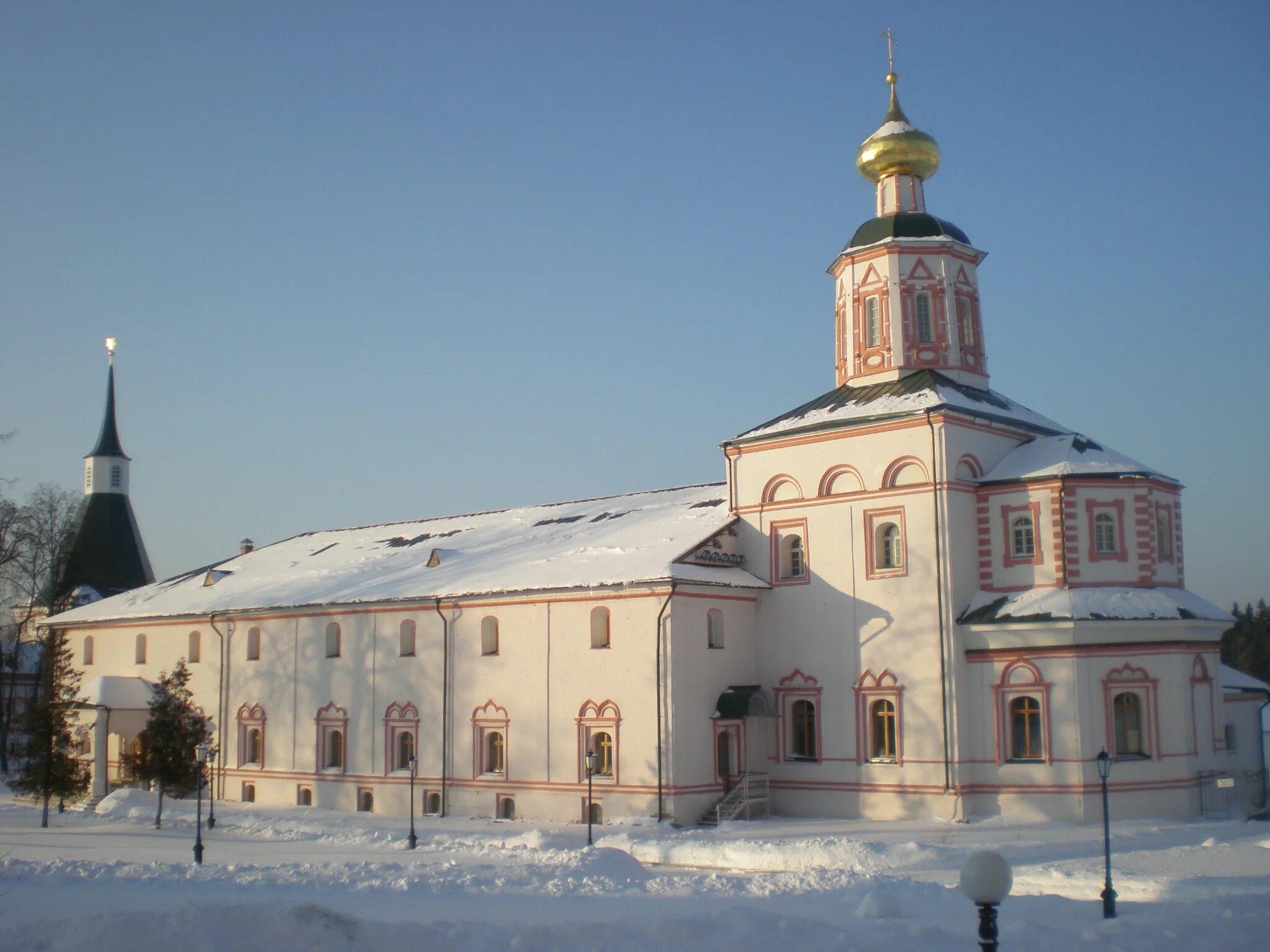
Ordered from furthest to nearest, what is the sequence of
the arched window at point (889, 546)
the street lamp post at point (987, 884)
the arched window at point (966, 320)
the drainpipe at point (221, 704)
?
the drainpipe at point (221, 704) → the arched window at point (966, 320) → the arched window at point (889, 546) → the street lamp post at point (987, 884)

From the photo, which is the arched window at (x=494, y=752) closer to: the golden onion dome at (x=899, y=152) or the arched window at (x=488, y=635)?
the arched window at (x=488, y=635)

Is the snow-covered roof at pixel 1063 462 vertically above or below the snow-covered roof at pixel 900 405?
below

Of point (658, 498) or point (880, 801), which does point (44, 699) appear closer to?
point (658, 498)

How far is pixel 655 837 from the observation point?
1096 inches

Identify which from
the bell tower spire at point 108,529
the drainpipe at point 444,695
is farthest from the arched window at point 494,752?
the bell tower spire at point 108,529

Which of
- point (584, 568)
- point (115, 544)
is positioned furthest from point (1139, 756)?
point (115, 544)

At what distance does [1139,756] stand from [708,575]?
35.2ft

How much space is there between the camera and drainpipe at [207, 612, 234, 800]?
4062 centimetres

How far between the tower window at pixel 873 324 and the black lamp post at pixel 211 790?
1990 cm

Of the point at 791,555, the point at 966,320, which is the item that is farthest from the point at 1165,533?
the point at 791,555

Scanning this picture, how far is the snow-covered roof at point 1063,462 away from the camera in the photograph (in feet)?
98.6

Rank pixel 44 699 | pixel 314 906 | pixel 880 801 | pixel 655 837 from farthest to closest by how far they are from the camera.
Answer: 1. pixel 44 699
2. pixel 880 801
3. pixel 655 837
4. pixel 314 906

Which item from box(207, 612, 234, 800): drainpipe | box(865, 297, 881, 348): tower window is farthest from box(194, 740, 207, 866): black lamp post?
box(865, 297, 881, 348): tower window

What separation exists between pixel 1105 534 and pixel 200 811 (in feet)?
70.0
